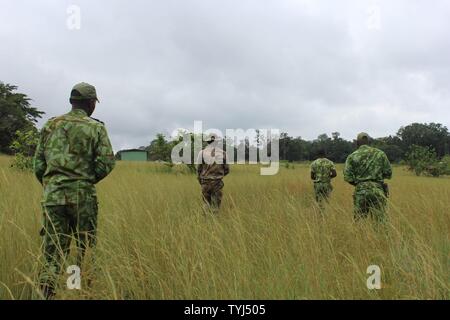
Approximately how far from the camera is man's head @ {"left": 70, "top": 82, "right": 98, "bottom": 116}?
284 cm

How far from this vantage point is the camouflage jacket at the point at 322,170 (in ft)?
22.3

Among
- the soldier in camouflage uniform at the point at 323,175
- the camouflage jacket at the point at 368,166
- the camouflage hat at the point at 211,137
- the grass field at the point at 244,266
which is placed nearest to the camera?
the grass field at the point at 244,266

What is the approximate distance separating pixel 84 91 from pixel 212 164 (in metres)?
3.27

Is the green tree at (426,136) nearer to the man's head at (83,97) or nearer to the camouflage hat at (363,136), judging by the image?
the camouflage hat at (363,136)

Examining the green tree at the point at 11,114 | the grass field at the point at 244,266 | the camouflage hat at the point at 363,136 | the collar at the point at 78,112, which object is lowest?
the grass field at the point at 244,266

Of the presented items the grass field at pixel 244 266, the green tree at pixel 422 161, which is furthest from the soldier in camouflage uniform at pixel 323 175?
the green tree at pixel 422 161

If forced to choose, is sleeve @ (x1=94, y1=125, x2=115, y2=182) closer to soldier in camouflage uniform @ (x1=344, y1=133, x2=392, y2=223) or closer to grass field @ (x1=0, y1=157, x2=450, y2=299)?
grass field @ (x1=0, y1=157, x2=450, y2=299)

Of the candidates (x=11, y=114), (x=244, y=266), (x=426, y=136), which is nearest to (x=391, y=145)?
(x=426, y=136)

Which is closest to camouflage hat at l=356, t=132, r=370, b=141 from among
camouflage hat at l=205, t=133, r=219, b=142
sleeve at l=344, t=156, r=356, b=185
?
sleeve at l=344, t=156, r=356, b=185

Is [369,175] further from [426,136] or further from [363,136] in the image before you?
[426,136]
